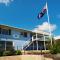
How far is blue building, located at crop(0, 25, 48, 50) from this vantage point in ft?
125

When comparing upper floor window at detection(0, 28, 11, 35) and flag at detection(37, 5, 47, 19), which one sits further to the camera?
upper floor window at detection(0, 28, 11, 35)

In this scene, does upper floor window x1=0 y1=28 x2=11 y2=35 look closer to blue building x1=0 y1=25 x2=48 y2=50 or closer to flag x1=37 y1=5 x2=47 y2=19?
blue building x1=0 y1=25 x2=48 y2=50

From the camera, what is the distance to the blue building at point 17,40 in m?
38.2

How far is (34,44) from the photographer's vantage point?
41312mm

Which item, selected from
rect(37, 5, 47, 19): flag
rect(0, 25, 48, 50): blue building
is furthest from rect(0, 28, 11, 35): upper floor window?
rect(37, 5, 47, 19): flag

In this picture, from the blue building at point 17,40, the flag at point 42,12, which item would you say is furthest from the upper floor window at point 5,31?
the flag at point 42,12

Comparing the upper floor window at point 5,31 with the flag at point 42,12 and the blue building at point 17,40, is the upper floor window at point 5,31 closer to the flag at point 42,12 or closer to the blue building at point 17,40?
the blue building at point 17,40

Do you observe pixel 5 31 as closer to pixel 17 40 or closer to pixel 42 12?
pixel 17 40

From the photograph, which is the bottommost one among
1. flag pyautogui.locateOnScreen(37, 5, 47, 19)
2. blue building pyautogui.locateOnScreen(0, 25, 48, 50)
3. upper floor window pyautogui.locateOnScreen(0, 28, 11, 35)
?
blue building pyautogui.locateOnScreen(0, 25, 48, 50)

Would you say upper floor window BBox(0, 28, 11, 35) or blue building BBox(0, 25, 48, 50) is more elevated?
upper floor window BBox(0, 28, 11, 35)

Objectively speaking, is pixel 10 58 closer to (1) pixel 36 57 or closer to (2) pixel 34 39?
(1) pixel 36 57

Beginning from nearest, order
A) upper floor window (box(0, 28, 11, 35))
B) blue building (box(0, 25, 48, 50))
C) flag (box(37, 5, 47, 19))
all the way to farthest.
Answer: flag (box(37, 5, 47, 19))
blue building (box(0, 25, 48, 50))
upper floor window (box(0, 28, 11, 35))

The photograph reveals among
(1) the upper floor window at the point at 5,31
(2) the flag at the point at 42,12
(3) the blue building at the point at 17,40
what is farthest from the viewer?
(1) the upper floor window at the point at 5,31

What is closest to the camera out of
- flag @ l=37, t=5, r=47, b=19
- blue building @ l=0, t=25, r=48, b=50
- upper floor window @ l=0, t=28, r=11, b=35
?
flag @ l=37, t=5, r=47, b=19
